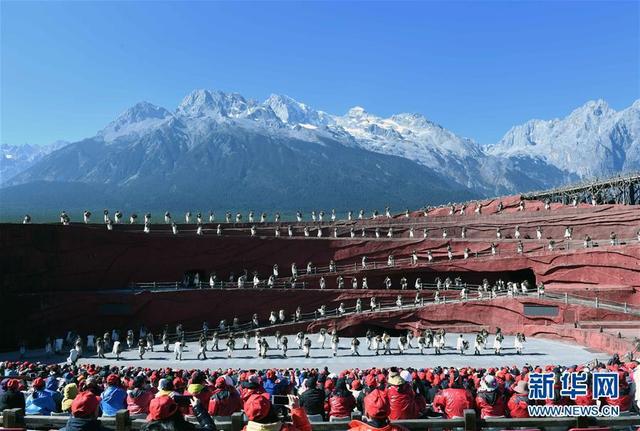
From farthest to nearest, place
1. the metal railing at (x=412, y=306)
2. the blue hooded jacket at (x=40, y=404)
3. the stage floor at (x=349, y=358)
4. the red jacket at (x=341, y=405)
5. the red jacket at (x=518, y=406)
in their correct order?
the metal railing at (x=412, y=306) → the stage floor at (x=349, y=358) → the blue hooded jacket at (x=40, y=404) → the red jacket at (x=341, y=405) → the red jacket at (x=518, y=406)

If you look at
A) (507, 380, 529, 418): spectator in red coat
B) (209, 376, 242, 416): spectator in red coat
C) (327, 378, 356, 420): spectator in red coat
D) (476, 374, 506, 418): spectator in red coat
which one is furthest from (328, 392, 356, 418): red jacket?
(507, 380, 529, 418): spectator in red coat

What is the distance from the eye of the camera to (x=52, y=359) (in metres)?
28.2

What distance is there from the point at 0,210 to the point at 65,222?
189 meters

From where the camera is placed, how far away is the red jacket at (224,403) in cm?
893

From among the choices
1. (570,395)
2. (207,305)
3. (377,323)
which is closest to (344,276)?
(377,323)

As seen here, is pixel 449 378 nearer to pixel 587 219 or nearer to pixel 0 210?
pixel 587 219

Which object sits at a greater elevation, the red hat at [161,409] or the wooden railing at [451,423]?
the red hat at [161,409]

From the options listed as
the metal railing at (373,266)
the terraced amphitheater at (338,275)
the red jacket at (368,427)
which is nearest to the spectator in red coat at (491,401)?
the red jacket at (368,427)

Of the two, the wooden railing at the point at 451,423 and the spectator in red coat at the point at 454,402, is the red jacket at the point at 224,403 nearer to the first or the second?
the wooden railing at the point at 451,423

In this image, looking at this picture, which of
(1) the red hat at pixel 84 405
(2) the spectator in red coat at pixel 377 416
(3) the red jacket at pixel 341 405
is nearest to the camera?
(2) the spectator in red coat at pixel 377 416

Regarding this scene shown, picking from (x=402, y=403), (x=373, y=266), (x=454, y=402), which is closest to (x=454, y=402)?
(x=454, y=402)

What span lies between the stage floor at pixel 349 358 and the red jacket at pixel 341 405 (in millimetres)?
15720

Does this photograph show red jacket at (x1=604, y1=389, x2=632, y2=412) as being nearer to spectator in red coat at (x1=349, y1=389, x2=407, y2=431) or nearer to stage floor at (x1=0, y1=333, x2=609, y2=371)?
spectator in red coat at (x1=349, y1=389, x2=407, y2=431)

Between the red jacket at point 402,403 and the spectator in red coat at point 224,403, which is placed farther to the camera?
the spectator in red coat at point 224,403
